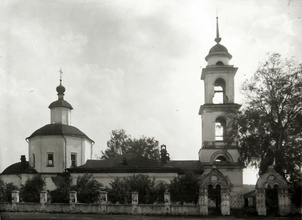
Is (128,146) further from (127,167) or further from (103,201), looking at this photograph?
(103,201)

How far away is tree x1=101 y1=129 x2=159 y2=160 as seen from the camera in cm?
5078

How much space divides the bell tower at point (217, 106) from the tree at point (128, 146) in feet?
45.5

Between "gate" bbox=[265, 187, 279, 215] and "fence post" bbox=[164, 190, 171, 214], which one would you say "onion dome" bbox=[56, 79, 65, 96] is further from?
"gate" bbox=[265, 187, 279, 215]

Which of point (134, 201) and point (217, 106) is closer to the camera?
point (134, 201)

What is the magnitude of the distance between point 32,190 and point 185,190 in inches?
441

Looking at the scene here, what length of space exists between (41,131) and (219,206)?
17814 millimetres

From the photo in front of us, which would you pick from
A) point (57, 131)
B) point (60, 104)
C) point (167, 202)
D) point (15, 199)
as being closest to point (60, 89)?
point (60, 104)

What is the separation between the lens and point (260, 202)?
27.0m

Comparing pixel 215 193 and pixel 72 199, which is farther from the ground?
pixel 215 193

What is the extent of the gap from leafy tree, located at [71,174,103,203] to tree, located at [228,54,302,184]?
10.1m

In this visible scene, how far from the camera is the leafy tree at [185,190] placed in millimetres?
28438

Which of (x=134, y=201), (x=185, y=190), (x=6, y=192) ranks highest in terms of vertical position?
(x=185, y=190)

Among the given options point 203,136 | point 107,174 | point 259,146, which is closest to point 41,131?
point 107,174

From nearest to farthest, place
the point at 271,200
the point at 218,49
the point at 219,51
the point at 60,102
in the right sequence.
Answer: the point at 271,200, the point at 219,51, the point at 218,49, the point at 60,102
